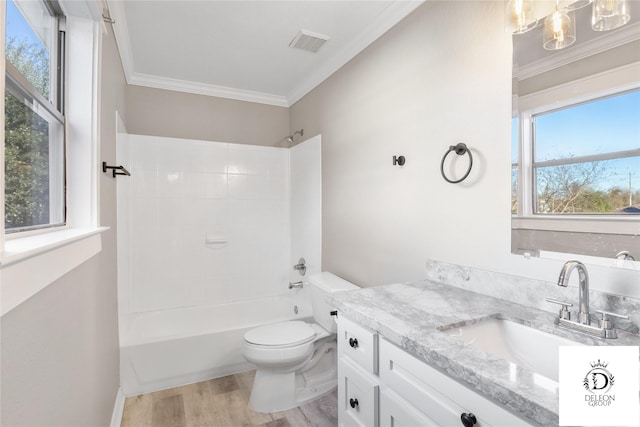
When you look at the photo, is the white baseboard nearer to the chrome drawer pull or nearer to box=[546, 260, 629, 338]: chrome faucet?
the chrome drawer pull

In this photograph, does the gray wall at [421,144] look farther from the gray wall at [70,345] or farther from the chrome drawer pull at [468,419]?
the gray wall at [70,345]

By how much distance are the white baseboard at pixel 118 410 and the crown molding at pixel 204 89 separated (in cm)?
246

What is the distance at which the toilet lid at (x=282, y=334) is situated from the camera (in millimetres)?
2012

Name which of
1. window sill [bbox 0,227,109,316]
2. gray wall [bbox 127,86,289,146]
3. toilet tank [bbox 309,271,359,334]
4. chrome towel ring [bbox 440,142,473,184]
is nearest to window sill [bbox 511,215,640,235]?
chrome towel ring [bbox 440,142,473,184]

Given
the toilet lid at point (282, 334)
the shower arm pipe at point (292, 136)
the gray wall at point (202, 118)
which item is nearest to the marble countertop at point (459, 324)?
the toilet lid at point (282, 334)

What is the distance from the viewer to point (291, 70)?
278 centimetres

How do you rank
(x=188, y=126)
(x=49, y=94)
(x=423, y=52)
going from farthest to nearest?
(x=188, y=126), (x=423, y=52), (x=49, y=94)

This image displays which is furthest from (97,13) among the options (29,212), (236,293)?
(236,293)

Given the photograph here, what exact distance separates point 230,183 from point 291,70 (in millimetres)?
1233

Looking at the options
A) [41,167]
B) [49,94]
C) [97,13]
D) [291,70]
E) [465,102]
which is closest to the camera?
[41,167]

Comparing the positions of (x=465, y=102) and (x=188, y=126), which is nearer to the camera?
(x=465, y=102)

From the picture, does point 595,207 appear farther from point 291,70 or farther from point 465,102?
point 291,70

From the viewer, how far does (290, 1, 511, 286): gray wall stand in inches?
54.1

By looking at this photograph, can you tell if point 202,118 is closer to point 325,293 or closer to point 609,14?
point 325,293
